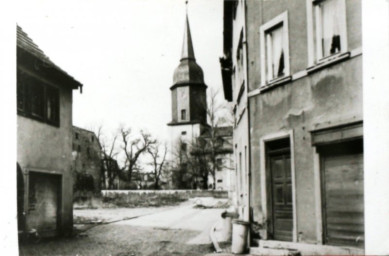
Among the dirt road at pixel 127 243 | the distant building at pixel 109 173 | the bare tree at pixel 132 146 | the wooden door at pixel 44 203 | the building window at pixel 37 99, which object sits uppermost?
the building window at pixel 37 99

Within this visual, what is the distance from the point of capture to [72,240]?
8.16 meters

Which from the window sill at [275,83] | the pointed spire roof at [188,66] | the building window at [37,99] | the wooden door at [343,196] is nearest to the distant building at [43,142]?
the building window at [37,99]

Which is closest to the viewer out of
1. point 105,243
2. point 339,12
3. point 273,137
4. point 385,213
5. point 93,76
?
point 385,213

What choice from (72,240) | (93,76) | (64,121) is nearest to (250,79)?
(93,76)

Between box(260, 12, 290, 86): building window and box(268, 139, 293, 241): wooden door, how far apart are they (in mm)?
1189

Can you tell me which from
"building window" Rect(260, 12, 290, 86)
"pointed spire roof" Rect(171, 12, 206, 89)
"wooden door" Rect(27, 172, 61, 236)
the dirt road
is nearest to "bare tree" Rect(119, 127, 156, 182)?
"pointed spire roof" Rect(171, 12, 206, 89)

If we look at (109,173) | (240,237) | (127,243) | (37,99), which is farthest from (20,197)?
(240,237)

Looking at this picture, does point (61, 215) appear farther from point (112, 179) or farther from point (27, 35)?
point (27, 35)

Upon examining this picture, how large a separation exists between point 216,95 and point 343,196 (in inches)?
150

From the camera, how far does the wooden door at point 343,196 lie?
5.69 metres

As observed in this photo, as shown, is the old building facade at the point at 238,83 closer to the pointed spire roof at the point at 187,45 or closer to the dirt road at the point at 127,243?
the dirt road at the point at 127,243

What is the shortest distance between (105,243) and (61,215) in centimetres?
116

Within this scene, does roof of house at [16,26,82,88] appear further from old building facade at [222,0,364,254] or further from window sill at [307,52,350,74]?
window sill at [307,52,350,74]

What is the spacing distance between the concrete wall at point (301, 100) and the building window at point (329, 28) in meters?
0.16
